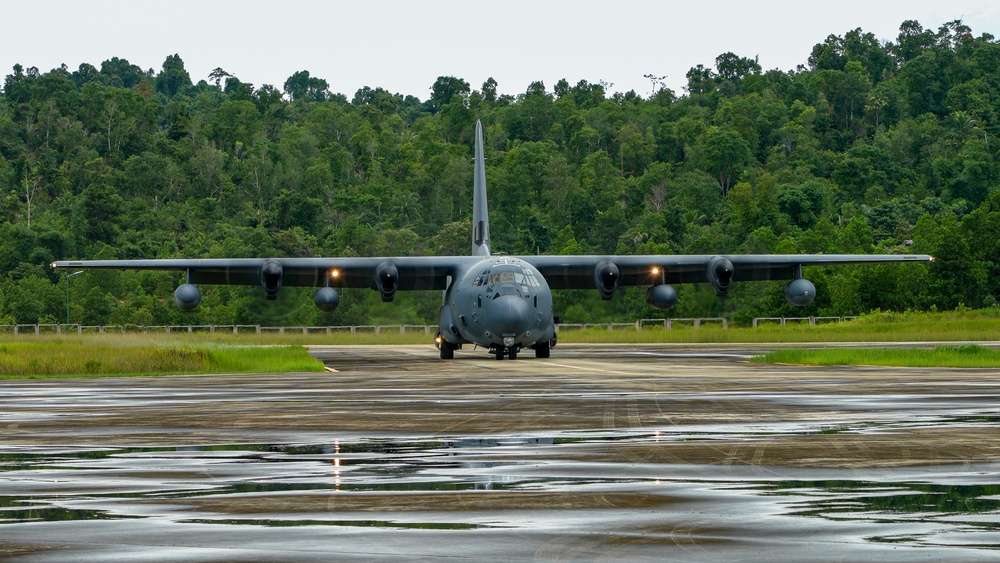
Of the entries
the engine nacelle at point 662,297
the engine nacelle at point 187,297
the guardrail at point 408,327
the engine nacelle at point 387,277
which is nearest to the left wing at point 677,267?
the engine nacelle at point 662,297

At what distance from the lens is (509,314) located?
45.2 m

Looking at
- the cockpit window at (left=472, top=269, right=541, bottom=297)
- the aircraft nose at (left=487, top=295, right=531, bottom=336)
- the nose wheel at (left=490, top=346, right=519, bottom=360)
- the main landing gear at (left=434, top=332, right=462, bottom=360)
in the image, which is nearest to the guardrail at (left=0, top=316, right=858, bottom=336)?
the main landing gear at (left=434, top=332, right=462, bottom=360)

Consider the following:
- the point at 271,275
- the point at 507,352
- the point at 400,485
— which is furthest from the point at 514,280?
the point at 400,485

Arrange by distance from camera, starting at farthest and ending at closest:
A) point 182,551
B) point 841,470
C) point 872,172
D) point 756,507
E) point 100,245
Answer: point 872,172 → point 100,245 → point 841,470 → point 756,507 → point 182,551

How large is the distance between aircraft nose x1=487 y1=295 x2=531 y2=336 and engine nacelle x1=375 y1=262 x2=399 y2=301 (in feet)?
26.5

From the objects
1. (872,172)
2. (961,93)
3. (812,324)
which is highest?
(961,93)

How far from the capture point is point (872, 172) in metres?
155

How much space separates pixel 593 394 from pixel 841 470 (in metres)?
13.0

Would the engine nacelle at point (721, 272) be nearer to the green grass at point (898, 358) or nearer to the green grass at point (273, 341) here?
the green grass at point (898, 358)

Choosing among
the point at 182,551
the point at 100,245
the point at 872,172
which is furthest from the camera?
the point at 872,172

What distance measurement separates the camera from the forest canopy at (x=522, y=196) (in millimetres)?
101312

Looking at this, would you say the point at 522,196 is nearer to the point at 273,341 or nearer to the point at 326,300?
the point at 273,341

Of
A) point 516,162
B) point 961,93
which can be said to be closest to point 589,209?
point 516,162

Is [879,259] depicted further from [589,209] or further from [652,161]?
[652,161]
